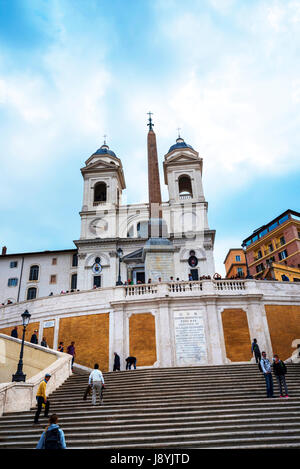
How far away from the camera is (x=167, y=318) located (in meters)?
17.9

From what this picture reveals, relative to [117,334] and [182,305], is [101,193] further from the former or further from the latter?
[182,305]

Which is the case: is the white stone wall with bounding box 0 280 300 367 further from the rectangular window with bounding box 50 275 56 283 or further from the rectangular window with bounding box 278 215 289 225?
the rectangular window with bounding box 278 215 289 225

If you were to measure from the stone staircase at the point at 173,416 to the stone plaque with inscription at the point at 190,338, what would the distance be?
14.5 feet

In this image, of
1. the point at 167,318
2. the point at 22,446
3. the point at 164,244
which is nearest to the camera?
the point at 22,446

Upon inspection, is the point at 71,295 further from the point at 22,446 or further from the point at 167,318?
the point at 22,446

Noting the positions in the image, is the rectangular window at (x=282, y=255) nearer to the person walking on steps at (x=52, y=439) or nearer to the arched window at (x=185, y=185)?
the arched window at (x=185, y=185)

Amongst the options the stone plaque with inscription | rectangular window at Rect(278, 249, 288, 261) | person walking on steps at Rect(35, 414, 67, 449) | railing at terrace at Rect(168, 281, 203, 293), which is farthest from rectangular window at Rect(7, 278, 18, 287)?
person walking on steps at Rect(35, 414, 67, 449)

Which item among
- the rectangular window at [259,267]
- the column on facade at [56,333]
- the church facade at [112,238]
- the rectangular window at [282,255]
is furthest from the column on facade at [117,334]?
the rectangular window at [259,267]

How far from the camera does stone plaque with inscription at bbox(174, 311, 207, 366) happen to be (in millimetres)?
17141

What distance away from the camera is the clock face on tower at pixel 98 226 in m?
39.6

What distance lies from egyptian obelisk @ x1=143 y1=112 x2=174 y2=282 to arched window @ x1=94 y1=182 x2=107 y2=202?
10.5 m

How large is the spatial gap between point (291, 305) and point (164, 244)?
944 cm

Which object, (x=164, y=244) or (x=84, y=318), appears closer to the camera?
(x=84, y=318)
